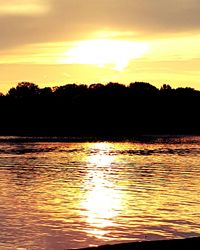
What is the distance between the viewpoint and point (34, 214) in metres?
36.8

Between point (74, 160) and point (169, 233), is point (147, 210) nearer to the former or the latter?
point (169, 233)

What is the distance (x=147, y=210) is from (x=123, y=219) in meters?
3.33

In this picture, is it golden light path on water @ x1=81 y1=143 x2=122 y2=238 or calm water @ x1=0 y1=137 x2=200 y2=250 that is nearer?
calm water @ x1=0 y1=137 x2=200 y2=250

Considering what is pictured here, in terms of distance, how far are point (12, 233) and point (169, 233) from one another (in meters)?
7.66

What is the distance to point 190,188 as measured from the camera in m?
50.1

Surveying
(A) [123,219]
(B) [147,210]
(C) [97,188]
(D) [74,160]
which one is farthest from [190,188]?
(D) [74,160]

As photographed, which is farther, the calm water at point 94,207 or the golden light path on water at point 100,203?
the golden light path on water at point 100,203

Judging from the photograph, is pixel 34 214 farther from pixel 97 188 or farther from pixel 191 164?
pixel 191 164

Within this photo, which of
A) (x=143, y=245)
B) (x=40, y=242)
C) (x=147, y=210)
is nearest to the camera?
(x=143, y=245)

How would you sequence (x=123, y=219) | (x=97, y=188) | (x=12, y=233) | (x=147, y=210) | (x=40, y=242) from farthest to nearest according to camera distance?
(x=97, y=188), (x=147, y=210), (x=123, y=219), (x=12, y=233), (x=40, y=242)

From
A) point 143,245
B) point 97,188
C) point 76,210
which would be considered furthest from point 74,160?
point 143,245

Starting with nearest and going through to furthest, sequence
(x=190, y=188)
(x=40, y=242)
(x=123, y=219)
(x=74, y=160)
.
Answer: (x=40, y=242)
(x=123, y=219)
(x=190, y=188)
(x=74, y=160)

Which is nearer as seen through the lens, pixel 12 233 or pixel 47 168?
pixel 12 233

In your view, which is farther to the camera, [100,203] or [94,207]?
[100,203]
